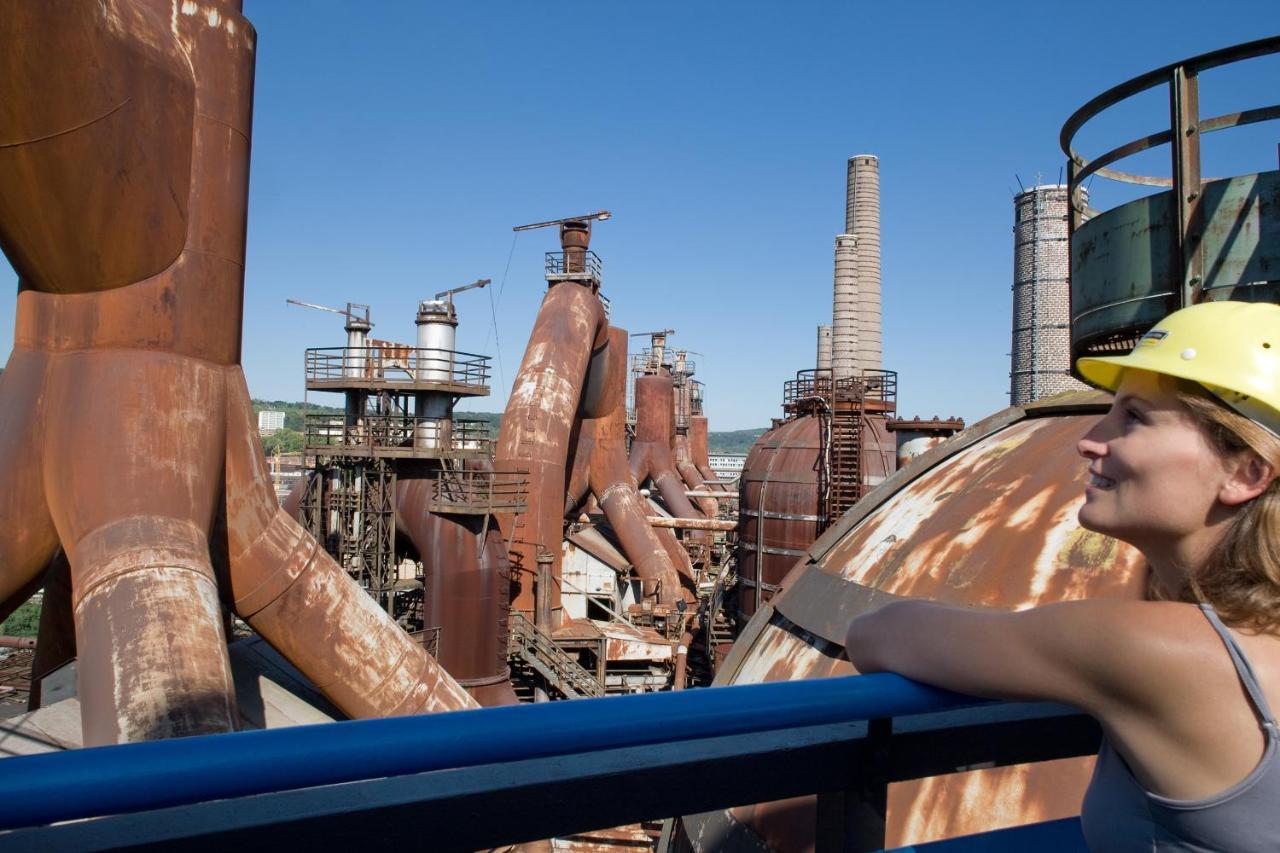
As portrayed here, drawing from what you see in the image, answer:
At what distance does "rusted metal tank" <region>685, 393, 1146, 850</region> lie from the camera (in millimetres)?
2773

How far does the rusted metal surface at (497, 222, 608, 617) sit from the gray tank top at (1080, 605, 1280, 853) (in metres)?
16.0

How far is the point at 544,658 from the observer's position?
16.8 meters

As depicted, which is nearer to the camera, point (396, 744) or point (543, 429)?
point (396, 744)

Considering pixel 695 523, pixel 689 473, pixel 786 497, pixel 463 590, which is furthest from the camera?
pixel 689 473

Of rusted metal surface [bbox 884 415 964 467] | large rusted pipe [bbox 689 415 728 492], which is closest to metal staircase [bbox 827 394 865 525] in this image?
rusted metal surface [bbox 884 415 964 467]

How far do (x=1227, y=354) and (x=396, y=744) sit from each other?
4.08 ft

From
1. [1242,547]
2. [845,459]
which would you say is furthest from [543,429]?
[1242,547]

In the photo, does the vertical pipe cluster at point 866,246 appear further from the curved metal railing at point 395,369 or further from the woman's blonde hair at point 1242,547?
the woman's blonde hair at point 1242,547

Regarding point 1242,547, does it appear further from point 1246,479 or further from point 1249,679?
point 1249,679

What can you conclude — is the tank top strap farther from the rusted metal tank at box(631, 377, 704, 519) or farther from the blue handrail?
the rusted metal tank at box(631, 377, 704, 519)

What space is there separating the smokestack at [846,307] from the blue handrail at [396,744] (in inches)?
1457

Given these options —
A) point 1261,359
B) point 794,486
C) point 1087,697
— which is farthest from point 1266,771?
point 794,486

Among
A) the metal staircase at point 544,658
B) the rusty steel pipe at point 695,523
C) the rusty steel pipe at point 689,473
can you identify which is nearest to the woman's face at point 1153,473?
the metal staircase at point 544,658

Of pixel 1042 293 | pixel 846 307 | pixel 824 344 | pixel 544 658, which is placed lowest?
pixel 544 658
